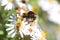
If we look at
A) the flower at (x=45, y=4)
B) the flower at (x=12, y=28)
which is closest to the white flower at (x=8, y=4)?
the flower at (x=12, y=28)

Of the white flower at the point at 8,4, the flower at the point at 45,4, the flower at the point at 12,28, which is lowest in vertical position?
the flower at the point at 45,4

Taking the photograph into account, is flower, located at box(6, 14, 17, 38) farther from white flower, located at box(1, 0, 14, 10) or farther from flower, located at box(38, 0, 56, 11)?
flower, located at box(38, 0, 56, 11)

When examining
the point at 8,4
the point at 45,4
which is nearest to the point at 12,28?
the point at 8,4

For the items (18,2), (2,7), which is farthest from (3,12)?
(18,2)

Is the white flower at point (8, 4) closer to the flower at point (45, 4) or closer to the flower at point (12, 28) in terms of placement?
the flower at point (12, 28)

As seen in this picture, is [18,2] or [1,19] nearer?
[1,19]

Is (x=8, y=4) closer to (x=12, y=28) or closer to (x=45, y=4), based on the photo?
A: (x=12, y=28)

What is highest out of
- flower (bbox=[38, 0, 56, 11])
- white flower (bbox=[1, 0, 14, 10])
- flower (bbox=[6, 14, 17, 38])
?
white flower (bbox=[1, 0, 14, 10])

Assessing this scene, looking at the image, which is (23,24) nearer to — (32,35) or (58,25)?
(32,35)

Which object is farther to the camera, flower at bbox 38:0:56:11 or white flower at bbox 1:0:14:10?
flower at bbox 38:0:56:11

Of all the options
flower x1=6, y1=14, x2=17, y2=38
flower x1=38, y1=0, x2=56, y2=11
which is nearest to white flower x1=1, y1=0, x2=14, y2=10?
flower x1=6, y1=14, x2=17, y2=38

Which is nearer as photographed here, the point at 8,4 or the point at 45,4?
the point at 8,4
